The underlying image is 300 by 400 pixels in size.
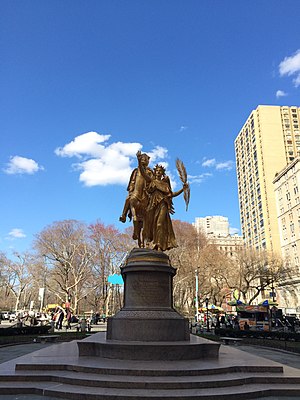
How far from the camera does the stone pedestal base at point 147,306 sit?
376 inches

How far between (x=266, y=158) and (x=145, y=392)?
8832 centimetres

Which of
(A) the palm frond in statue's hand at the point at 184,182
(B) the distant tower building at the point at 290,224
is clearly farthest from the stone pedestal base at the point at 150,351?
(B) the distant tower building at the point at 290,224

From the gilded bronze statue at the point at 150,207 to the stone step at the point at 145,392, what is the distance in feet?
19.4

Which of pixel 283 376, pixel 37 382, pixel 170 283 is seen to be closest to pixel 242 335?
pixel 170 283

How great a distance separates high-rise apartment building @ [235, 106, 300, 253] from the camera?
8631cm

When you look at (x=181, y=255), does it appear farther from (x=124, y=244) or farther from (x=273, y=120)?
(x=273, y=120)

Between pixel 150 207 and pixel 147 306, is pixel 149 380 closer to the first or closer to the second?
pixel 147 306

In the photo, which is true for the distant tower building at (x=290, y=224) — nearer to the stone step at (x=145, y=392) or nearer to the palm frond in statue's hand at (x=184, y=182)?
the palm frond in statue's hand at (x=184, y=182)

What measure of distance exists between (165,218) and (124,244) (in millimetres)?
35154

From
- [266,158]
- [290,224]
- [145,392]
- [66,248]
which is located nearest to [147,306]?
[145,392]

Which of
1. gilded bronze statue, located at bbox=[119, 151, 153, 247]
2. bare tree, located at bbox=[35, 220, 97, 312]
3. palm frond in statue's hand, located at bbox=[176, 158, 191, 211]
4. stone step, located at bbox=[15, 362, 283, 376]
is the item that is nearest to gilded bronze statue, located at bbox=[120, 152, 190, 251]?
gilded bronze statue, located at bbox=[119, 151, 153, 247]

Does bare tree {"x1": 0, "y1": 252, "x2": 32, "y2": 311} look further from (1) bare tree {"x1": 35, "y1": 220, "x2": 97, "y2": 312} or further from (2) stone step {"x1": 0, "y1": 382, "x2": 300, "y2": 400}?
(2) stone step {"x1": 0, "y1": 382, "x2": 300, "y2": 400}

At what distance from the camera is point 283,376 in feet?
24.3

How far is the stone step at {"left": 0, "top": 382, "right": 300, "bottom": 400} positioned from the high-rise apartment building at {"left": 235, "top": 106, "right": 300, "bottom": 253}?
3181 inches
